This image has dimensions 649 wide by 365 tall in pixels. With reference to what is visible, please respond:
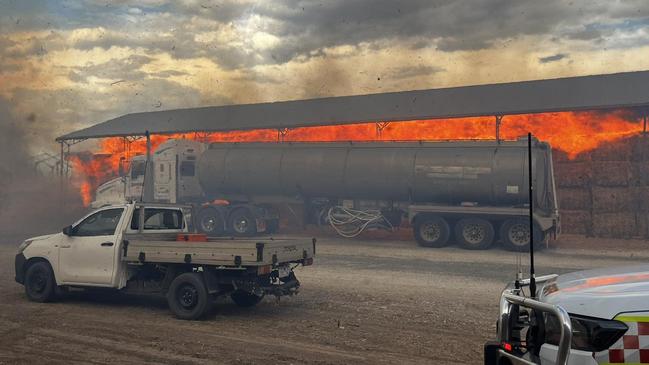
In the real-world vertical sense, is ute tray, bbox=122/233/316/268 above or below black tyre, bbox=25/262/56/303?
above

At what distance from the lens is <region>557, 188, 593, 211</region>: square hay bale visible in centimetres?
2186

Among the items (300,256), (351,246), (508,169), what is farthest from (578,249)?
(300,256)

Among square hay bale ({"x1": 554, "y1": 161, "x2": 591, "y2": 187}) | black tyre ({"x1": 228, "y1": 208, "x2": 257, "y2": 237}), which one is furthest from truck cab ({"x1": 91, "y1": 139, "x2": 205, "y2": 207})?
square hay bale ({"x1": 554, "y1": 161, "x2": 591, "y2": 187})

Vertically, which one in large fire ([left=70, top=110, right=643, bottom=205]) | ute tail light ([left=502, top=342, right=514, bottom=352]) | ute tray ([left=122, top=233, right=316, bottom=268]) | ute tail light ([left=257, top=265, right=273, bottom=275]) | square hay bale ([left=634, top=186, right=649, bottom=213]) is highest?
large fire ([left=70, top=110, right=643, bottom=205])

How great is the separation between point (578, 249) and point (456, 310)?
11502 mm

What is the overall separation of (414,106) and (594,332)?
2646 centimetres

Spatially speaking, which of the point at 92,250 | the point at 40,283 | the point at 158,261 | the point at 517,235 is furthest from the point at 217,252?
the point at 517,235

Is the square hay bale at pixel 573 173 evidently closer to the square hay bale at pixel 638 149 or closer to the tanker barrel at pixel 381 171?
the square hay bale at pixel 638 149

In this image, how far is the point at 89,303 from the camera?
9.64 m

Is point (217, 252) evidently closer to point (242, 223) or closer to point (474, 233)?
point (474, 233)

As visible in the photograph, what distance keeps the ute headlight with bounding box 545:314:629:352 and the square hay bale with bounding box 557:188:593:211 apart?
68.4ft

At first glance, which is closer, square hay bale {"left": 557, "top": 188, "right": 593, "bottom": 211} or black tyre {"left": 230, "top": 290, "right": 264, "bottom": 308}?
black tyre {"left": 230, "top": 290, "right": 264, "bottom": 308}

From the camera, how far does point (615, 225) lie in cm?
2092

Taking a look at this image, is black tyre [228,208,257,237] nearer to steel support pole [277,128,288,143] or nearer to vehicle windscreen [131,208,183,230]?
steel support pole [277,128,288,143]
